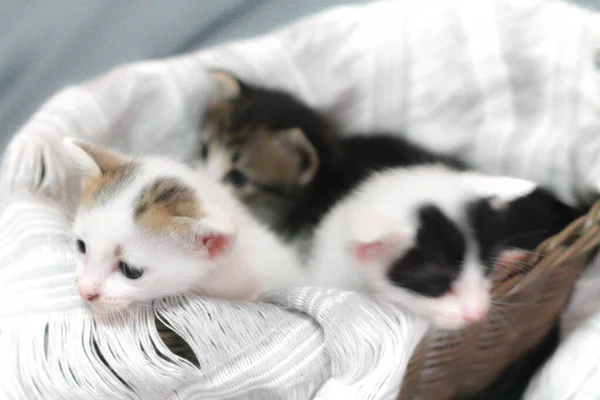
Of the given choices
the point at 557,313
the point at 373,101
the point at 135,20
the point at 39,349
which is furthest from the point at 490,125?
the point at 39,349

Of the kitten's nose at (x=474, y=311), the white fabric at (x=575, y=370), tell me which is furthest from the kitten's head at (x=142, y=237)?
the white fabric at (x=575, y=370)

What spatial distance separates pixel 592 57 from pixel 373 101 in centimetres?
42

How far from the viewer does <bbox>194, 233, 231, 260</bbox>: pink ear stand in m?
0.73

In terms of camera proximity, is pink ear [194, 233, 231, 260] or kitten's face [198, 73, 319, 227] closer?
pink ear [194, 233, 231, 260]

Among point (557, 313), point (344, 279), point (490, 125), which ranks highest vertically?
point (490, 125)

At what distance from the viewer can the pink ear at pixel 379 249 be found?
80 centimetres

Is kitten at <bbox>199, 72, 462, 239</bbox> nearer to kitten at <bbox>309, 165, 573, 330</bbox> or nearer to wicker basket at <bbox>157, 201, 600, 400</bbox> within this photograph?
kitten at <bbox>309, 165, 573, 330</bbox>

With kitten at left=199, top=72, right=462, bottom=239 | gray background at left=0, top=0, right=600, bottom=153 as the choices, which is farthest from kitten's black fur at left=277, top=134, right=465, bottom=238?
gray background at left=0, top=0, right=600, bottom=153

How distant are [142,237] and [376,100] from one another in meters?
0.66

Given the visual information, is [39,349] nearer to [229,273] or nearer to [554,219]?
[229,273]

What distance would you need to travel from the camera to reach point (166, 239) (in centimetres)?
73

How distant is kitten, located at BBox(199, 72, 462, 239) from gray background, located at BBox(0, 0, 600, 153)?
0.63 ft

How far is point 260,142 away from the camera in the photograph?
1.12m

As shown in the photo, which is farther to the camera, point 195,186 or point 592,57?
point 592,57
